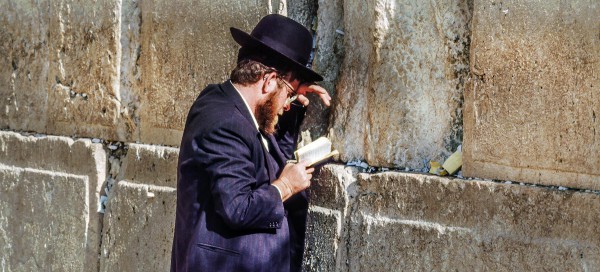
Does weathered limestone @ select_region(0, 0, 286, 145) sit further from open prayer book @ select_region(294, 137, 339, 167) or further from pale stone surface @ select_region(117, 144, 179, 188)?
open prayer book @ select_region(294, 137, 339, 167)

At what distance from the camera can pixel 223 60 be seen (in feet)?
14.9

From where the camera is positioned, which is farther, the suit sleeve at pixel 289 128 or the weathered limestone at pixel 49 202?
the weathered limestone at pixel 49 202

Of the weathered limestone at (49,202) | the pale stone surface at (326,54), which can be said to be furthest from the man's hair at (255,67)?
the weathered limestone at (49,202)

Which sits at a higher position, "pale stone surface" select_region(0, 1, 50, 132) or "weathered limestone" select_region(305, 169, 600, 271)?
"pale stone surface" select_region(0, 1, 50, 132)

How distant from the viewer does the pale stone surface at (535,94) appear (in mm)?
3320

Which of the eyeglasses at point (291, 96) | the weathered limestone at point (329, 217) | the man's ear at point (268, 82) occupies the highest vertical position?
the man's ear at point (268, 82)

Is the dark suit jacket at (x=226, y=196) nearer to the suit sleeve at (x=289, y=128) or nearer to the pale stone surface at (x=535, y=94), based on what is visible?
the suit sleeve at (x=289, y=128)

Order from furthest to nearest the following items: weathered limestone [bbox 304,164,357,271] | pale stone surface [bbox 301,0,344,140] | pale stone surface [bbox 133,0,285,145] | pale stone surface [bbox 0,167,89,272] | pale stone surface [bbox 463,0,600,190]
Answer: pale stone surface [bbox 0,167,89,272], pale stone surface [bbox 133,0,285,145], pale stone surface [bbox 301,0,344,140], weathered limestone [bbox 304,164,357,271], pale stone surface [bbox 463,0,600,190]

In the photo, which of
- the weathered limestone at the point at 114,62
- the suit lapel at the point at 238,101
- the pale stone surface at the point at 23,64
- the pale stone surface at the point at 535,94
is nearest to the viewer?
the pale stone surface at the point at 535,94

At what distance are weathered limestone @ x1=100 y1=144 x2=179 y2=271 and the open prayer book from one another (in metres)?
1.00

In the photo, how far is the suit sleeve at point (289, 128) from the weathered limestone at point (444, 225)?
0.18m

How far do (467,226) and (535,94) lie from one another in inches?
22.9

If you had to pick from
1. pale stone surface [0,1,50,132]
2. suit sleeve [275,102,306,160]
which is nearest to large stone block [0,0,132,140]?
pale stone surface [0,1,50,132]

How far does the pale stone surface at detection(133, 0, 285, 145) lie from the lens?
14.8 feet
